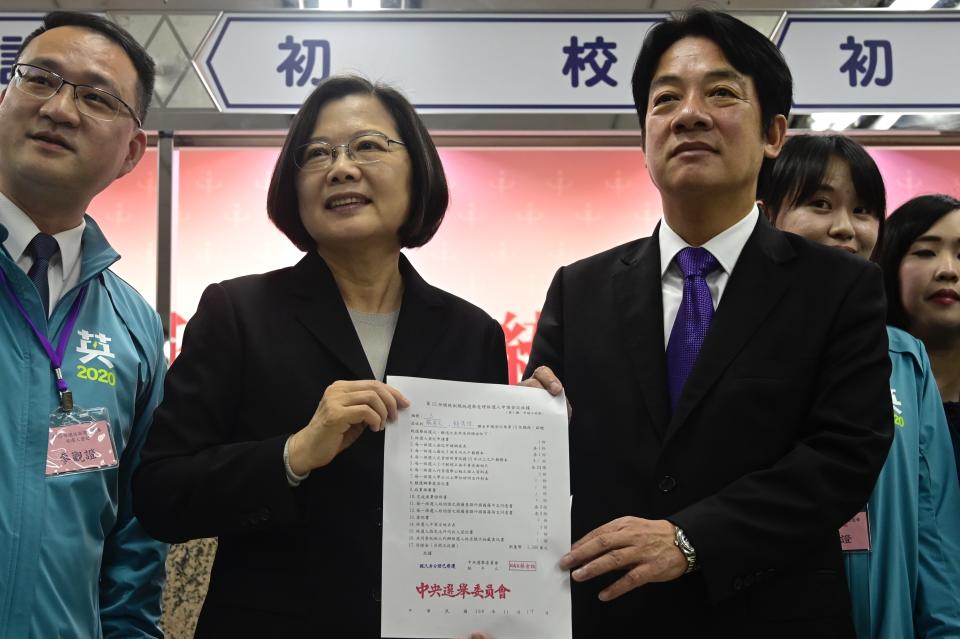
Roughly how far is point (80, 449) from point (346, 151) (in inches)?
32.4

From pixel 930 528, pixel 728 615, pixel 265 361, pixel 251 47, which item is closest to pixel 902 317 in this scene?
pixel 930 528

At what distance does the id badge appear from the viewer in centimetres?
177

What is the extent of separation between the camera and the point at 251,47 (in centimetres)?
350

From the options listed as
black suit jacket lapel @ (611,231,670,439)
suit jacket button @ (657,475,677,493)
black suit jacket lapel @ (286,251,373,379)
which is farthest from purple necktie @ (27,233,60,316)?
suit jacket button @ (657,475,677,493)

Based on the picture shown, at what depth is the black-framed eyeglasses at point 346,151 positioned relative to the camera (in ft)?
5.99

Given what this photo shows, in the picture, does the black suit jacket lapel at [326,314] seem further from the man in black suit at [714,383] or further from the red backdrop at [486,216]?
the red backdrop at [486,216]

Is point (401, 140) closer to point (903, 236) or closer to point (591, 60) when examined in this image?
point (903, 236)

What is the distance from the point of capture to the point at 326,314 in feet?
5.75

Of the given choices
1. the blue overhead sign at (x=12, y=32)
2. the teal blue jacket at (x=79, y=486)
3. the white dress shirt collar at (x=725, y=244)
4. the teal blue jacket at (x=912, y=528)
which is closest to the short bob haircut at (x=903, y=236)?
the teal blue jacket at (x=912, y=528)

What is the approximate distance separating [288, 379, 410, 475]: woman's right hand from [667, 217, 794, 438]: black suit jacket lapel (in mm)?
530

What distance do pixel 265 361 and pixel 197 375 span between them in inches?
5.0

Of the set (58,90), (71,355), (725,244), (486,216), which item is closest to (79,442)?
(71,355)

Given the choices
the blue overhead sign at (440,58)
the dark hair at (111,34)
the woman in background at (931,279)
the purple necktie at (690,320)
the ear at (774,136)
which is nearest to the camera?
the purple necktie at (690,320)

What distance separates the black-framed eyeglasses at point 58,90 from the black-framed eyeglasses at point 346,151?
1.73 feet
